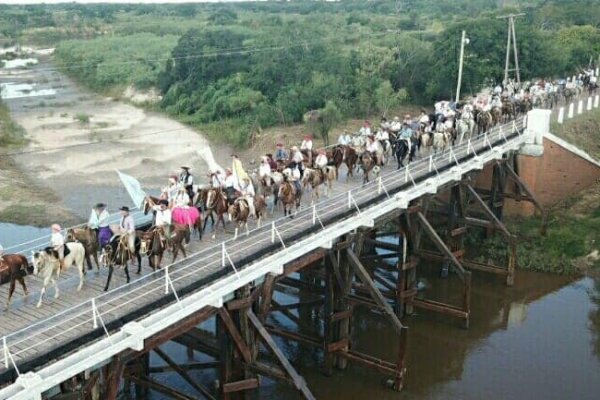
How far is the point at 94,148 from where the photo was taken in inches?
2007

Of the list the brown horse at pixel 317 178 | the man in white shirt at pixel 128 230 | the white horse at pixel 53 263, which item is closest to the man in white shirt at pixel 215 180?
the brown horse at pixel 317 178

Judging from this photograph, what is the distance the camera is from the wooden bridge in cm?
1294

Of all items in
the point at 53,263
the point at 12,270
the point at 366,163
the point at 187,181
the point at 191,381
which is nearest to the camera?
the point at 12,270

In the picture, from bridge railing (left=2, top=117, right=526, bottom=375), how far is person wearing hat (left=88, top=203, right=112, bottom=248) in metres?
1.29

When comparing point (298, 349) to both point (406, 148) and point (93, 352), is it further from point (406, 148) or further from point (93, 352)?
point (93, 352)

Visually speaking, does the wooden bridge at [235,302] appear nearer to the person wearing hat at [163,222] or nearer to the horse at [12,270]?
the horse at [12,270]

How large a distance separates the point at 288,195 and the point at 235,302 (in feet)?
15.2

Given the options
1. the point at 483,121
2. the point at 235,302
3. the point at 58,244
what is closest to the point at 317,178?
the point at 235,302

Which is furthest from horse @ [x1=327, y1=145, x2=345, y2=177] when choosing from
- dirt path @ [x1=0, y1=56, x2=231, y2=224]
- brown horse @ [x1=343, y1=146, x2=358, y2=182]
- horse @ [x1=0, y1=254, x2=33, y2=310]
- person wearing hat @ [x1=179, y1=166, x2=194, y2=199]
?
dirt path @ [x1=0, y1=56, x2=231, y2=224]

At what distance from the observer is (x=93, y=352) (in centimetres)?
1278

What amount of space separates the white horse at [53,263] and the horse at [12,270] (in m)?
0.26

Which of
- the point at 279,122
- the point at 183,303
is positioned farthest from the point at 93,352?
the point at 279,122

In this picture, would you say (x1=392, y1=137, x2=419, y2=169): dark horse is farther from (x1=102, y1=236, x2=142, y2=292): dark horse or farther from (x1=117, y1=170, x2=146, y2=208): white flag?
(x1=102, y1=236, x2=142, y2=292): dark horse

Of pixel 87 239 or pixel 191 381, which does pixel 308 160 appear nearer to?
pixel 191 381
